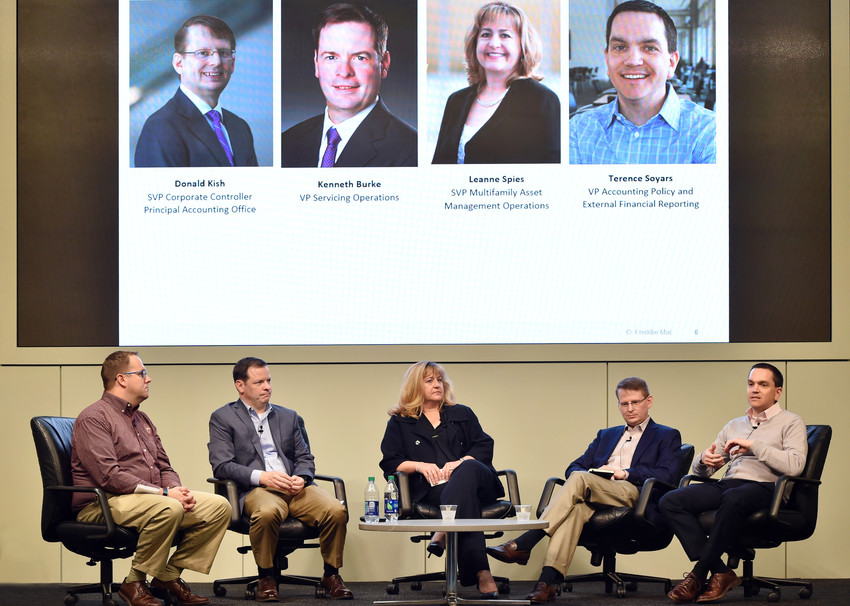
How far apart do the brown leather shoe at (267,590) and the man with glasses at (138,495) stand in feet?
0.85

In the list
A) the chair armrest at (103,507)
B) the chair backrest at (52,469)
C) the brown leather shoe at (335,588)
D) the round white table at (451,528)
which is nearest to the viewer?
the round white table at (451,528)

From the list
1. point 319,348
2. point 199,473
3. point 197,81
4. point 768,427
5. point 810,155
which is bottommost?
point 199,473

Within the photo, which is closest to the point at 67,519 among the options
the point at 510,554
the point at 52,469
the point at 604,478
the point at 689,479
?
the point at 52,469

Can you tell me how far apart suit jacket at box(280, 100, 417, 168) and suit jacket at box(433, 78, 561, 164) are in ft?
0.64

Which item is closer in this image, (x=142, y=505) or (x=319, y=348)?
(x=142, y=505)

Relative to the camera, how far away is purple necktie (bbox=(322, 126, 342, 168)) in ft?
18.6

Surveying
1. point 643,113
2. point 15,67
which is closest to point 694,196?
point 643,113

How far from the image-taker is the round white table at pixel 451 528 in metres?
4.11

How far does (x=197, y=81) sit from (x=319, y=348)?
5.65ft

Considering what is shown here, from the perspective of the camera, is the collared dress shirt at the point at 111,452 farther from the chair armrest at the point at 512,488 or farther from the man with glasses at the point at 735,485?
the man with glasses at the point at 735,485

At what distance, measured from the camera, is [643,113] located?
5684 mm

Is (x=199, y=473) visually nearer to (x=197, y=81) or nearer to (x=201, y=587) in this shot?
(x=201, y=587)

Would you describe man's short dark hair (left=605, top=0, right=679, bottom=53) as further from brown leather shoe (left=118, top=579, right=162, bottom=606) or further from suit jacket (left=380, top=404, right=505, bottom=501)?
brown leather shoe (left=118, top=579, right=162, bottom=606)

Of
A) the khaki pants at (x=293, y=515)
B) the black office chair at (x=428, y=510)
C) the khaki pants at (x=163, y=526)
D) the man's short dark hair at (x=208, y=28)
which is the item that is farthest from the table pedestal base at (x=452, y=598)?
the man's short dark hair at (x=208, y=28)
